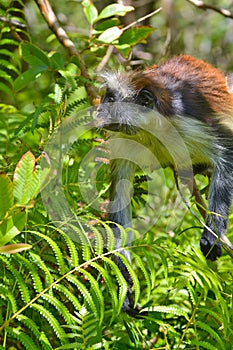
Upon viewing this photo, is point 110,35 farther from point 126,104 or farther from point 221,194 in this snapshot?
point 221,194

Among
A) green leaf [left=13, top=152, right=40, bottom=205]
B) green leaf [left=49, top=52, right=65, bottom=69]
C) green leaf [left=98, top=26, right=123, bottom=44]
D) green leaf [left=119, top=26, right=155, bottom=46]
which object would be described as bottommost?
green leaf [left=119, top=26, right=155, bottom=46]

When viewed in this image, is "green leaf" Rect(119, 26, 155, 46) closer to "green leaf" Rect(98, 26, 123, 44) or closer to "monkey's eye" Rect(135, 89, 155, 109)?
"green leaf" Rect(98, 26, 123, 44)

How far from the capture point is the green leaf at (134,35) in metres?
3.82

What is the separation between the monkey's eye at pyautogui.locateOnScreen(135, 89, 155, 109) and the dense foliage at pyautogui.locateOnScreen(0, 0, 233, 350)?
0.90 ft

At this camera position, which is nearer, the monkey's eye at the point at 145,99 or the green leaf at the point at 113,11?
the monkey's eye at the point at 145,99

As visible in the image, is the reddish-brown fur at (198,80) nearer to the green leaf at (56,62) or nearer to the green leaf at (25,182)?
the green leaf at (56,62)

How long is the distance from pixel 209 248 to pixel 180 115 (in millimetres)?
888

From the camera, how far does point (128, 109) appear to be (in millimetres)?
3406

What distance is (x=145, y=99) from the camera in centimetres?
342

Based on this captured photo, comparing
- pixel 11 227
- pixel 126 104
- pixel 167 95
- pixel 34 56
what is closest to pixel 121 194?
pixel 126 104

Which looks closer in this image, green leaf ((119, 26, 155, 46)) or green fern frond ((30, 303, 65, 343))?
green fern frond ((30, 303, 65, 343))

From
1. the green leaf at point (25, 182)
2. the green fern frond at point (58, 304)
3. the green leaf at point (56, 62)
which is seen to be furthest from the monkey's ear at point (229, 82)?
the green leaf at point (25, 182)

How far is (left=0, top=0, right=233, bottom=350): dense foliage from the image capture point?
2086 mm

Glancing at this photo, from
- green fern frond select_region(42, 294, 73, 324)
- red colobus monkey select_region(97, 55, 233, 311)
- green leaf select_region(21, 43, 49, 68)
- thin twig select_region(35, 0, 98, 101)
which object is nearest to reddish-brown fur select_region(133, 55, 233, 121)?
red colobus monkey select_region(97, 55, 233, 311)
